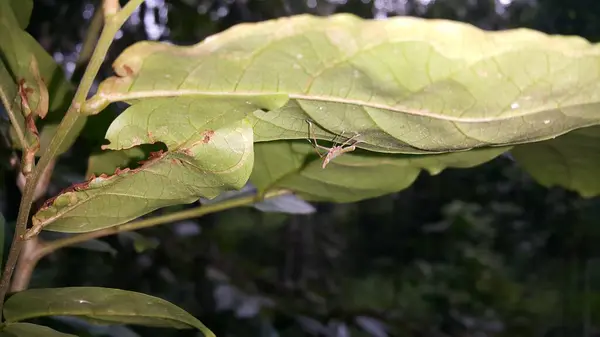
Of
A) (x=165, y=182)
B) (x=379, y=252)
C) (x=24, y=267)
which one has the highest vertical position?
(x=165, y=182)

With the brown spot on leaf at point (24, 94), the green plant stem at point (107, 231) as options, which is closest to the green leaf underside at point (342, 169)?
the green plant stem at point (107, 231)

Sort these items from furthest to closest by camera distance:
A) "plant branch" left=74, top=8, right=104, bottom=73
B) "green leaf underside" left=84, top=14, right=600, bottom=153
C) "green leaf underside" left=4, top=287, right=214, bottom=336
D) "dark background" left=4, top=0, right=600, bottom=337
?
"dark background" left=4, top=0, right=600, bottom=337, "plant branch" left=74, top=8, right=104, bottom=73, "green leaf underside" left=4, top=287, right=214, bottom=336, "green leaf underside" left=84, top=14, right=600, bottom=153

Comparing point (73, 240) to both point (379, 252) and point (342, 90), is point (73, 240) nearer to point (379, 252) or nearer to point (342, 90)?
point (342, 90)

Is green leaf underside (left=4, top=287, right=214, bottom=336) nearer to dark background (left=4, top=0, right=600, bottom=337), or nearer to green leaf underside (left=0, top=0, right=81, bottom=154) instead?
green leaf underside (left=0, top=0, right=81, bottom=154)

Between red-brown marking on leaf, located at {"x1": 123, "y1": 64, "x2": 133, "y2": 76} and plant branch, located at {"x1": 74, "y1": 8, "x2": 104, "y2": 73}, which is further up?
red-brown marking on leaf, located at {"x1": 123, "y1": 64, "x2": 133, "y2": 76}

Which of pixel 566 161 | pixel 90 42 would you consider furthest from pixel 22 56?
pixel 566 161

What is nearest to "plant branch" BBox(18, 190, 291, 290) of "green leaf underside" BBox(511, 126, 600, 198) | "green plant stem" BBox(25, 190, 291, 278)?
"green plant stem" BBox(25, 190, 291, 278)
